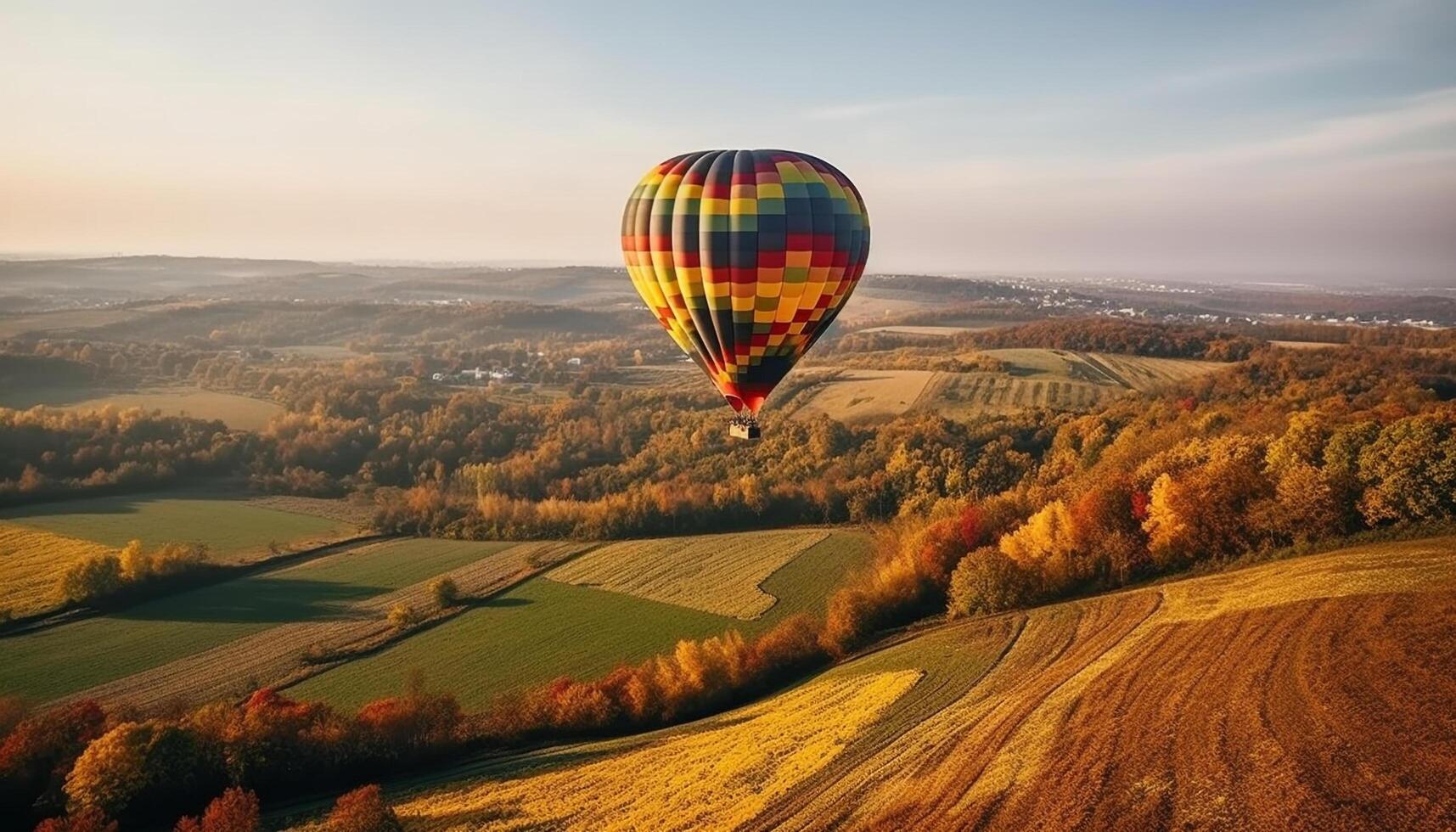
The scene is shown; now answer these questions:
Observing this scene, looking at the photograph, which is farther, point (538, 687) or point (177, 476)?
point (177, 476)

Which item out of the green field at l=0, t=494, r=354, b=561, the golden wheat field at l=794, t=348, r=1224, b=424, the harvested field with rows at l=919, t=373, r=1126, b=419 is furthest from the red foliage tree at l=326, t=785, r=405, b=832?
the harvested field with rows at l=919, t=373, r=1126, b=419

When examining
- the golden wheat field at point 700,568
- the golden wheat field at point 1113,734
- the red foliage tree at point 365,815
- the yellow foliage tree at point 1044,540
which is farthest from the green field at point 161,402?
the yellow foliage tree at point 1044,540

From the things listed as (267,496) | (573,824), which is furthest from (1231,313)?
(573,824)

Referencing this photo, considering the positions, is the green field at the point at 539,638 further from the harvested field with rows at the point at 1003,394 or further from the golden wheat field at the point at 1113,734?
the harvested field with rows at the point at 1003,394

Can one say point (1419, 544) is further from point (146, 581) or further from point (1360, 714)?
point (146, 581)

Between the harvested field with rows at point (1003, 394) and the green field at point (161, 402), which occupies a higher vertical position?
the harvested field with rows at point (1003, 394)

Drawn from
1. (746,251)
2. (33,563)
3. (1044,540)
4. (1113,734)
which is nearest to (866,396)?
(1044,540)

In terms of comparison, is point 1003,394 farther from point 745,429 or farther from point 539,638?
point 745,429
